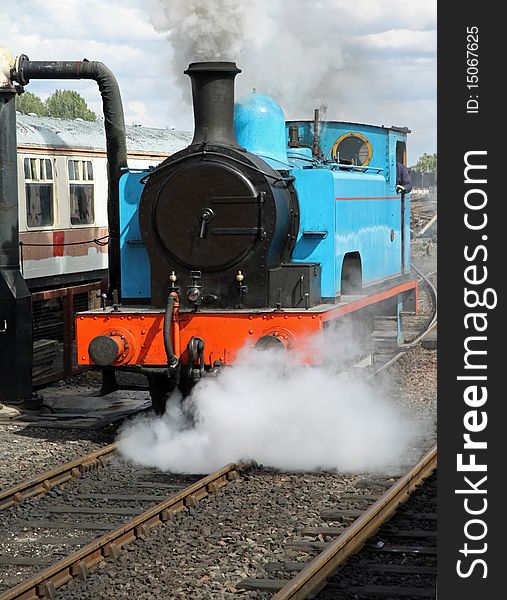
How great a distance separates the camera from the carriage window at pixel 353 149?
11.3 meters

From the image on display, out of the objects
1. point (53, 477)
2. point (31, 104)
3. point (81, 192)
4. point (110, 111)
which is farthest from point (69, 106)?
point (53, 477)

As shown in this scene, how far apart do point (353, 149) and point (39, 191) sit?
3.75 m

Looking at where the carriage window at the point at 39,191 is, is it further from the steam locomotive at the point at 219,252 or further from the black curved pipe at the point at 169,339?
the black curved pipe at the point at 169,339

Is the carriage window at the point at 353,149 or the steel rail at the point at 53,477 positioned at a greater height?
the carriage window at the point at 353,149

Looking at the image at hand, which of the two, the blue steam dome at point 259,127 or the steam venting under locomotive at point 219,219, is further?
the blue steam dome at point 259,127

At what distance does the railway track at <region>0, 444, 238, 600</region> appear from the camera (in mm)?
5516

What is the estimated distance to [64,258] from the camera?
13461 mm

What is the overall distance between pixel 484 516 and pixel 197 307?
5.43 metres

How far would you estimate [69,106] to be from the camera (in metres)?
68.4

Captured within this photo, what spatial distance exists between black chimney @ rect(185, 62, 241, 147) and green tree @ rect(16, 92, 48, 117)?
5407cm

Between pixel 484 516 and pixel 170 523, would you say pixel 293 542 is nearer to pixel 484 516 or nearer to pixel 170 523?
pixel 170 523

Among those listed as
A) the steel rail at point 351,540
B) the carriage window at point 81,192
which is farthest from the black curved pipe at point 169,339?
the carriage window at point 81,192

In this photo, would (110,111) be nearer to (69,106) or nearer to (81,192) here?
(81,192)

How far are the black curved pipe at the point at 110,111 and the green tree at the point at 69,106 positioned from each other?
55.5 meters
